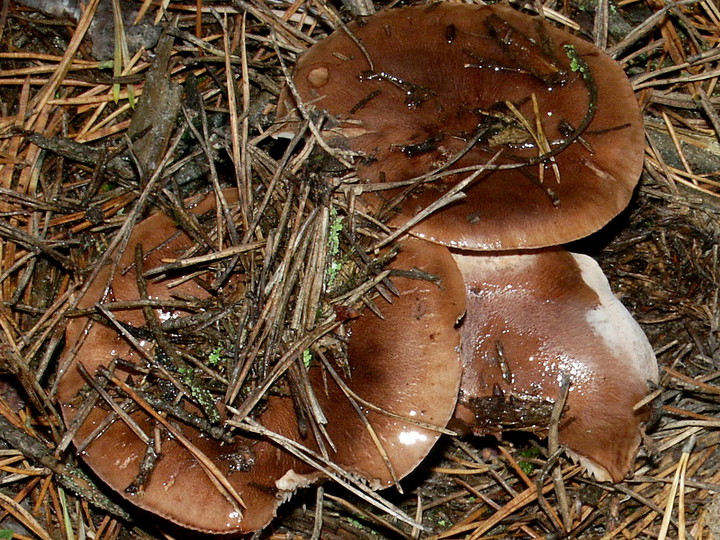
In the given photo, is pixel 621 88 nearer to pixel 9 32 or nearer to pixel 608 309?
pixel 608 309

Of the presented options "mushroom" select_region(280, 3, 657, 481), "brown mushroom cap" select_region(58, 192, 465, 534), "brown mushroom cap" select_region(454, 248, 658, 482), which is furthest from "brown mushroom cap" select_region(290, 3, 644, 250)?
"brown mushroom cap" select_region(454, 248, 658, 482)

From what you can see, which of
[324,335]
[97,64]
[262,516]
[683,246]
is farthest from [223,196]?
[683,246]

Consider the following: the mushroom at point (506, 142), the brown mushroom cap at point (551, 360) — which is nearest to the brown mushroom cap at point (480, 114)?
the mushroom at point (506, 142)

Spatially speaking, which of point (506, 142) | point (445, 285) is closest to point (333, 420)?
point (445, 285)

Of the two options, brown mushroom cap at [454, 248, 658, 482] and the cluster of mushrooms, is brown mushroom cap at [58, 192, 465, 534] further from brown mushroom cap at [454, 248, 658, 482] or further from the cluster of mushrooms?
brown mushroom cap at [454, 248, 658, 482]

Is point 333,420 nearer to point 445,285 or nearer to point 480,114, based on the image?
point 445,285

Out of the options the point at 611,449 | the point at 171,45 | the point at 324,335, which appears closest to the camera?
the point at 324,335

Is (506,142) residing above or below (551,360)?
above
